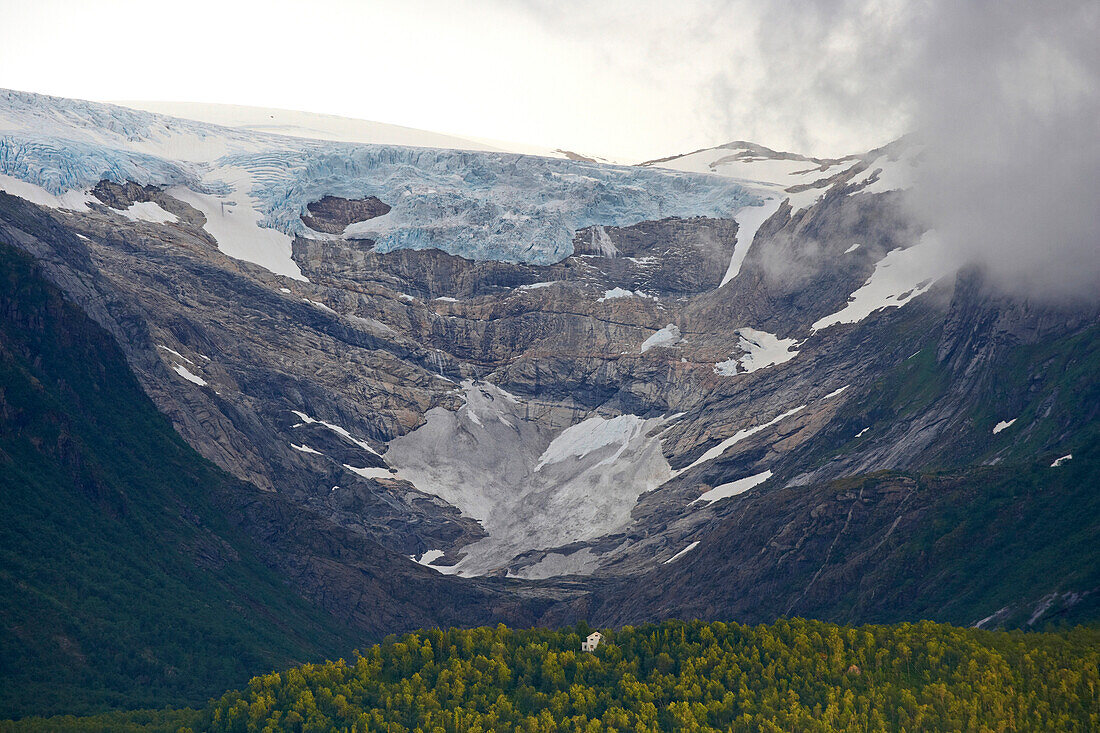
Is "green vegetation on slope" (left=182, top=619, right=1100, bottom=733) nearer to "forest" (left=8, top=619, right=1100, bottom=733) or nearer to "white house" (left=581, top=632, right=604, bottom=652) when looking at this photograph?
"forest" (left=8, top=619, right=1100, bottom=733)

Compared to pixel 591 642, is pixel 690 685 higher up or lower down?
higher up

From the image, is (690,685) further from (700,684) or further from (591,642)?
(591,642)

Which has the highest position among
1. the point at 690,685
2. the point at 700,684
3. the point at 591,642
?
the point at 700,684

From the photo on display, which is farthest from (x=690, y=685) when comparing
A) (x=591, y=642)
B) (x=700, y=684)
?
(x=591, y=642)

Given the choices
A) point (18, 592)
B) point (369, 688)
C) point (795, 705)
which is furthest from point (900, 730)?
point (18, 592)

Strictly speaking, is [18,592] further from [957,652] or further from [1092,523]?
[1092,523]

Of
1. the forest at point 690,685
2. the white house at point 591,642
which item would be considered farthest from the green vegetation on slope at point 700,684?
the white house at point 591,642

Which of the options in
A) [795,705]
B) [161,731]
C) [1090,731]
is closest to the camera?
[1090,731]
